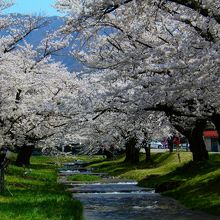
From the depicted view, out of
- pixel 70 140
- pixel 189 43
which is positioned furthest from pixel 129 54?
pixel 70 140

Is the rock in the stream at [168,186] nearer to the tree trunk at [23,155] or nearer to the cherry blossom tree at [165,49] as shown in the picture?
the cherry blossom tree at [165,49]

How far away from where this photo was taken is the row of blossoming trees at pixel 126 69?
15070mm

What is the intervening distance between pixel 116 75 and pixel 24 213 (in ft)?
30.1

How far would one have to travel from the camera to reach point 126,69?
21188 mm

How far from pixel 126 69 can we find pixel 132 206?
6.25 metres

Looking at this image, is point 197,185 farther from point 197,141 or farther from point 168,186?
point 197,141

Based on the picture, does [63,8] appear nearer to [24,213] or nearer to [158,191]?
[158,191]

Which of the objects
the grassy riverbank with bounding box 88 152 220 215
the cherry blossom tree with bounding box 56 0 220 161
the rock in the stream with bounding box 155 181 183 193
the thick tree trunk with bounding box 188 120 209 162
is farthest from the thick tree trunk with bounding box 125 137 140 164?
the cherry blossom tree with bounding box 56 0 220 161

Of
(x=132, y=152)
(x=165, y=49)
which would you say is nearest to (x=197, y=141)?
(x=165, y=49)

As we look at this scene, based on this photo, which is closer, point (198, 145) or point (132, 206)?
point (132, 206)

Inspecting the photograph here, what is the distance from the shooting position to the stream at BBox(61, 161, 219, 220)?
1916cm

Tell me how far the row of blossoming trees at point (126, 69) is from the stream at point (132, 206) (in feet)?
12.7

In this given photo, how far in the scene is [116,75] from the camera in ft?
76.4

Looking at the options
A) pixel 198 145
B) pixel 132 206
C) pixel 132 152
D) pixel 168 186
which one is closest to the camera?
pixel 132 206
